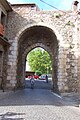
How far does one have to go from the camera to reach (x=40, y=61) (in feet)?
171

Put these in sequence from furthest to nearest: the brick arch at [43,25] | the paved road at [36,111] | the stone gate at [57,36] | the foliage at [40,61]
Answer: the foliage at [40,61], the brick arch at [43,25], the stone gate at [57,36], the paved road at [36,111]

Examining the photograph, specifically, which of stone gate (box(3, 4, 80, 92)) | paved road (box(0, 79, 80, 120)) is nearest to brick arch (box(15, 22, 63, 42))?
stone gate (box(3, 4, 80, 92))

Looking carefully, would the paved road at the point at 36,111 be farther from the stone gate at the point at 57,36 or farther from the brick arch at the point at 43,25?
the brick arch at the point at 43,25

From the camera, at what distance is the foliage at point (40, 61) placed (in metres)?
51.5

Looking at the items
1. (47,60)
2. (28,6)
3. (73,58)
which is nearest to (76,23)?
(73,58)

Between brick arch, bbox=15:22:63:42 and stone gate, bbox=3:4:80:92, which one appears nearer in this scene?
stone gate, bbox=3:4:80:92

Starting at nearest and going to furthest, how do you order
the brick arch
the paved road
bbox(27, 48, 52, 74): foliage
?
1. the paved road
2. the brick arch
3. bbox(27, 48, 52, 74): foliage

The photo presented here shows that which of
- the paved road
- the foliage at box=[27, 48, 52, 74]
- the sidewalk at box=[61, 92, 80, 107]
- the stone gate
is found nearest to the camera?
the paved road

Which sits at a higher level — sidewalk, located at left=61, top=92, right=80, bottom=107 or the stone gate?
the stone gate

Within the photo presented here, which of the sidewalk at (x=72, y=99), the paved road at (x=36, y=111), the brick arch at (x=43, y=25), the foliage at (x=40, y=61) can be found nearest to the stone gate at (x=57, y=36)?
the brick arch at (x=43, y=25)

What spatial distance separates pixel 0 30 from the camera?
44.9 ft

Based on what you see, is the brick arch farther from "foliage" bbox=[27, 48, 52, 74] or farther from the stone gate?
"foliage" bbox=[27, 48, 52, 74]

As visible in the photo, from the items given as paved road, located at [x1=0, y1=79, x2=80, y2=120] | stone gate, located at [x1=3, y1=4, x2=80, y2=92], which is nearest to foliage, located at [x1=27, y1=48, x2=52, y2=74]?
stone gate, located at [x1=3, y1=4, x2=80, y2=92]

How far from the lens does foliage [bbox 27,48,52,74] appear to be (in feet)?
169
